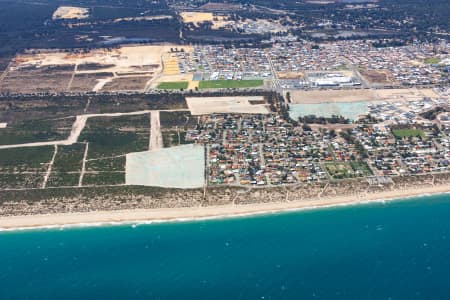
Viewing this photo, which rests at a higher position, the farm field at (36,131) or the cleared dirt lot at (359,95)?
the cleared dirt lot at (359,95)

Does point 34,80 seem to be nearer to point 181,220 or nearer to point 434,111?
point 181,220

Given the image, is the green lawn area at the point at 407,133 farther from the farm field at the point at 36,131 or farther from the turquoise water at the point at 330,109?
the farm field at the point at 36,131

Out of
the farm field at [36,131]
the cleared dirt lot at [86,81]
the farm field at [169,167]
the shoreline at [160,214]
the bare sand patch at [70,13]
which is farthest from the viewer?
the bare sand patch at [70,13]

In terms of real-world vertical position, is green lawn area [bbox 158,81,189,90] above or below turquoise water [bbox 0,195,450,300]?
above

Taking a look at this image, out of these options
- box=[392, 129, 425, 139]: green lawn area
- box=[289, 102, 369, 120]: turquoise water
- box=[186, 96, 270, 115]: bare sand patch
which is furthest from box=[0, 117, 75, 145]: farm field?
box=[392, 129, 425, 139]: green lawn area

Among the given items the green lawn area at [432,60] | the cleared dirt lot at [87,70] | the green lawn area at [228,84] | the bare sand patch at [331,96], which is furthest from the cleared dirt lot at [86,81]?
the green lawn area at [432,60]

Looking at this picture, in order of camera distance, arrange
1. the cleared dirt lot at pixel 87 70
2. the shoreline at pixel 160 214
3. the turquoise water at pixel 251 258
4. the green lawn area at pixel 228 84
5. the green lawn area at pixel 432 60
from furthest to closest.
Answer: the green lawn area at pixel 432 60 < the cleared dirt lot at pixel 87 70 < the green lawn area at pixel 228 84 < the shoreline at pixel 160 214 < the turquoise water at pixel 251 258

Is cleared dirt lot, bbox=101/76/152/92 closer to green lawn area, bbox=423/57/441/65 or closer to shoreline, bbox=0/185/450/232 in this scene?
shoreline, bbox=0/185/450/232
